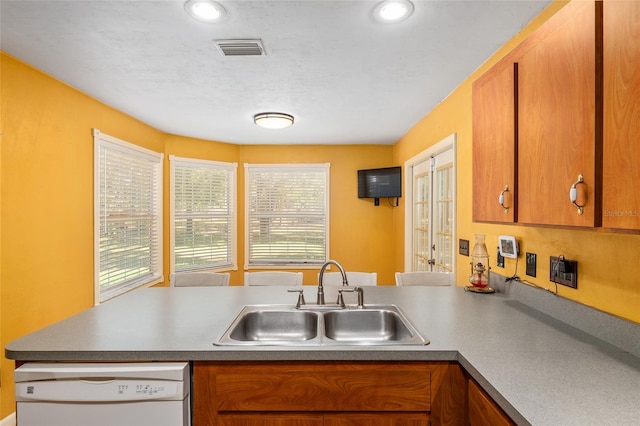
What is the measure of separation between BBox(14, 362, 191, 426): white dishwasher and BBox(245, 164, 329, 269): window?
3.66 m

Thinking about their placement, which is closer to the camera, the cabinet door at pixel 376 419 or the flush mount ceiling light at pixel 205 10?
Answer: the cabinet door at pixel 376 419

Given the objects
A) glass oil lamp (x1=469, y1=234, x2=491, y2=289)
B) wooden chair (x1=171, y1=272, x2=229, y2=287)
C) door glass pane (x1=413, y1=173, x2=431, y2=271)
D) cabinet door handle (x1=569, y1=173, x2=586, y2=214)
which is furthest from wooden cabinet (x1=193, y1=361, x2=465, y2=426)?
door glass pane (x1=413, y1=173, x2=431, y2=271)

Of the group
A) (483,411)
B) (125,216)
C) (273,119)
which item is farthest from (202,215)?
(483,411)

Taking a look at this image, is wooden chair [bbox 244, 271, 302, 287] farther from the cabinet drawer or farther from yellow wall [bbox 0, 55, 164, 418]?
yellow wall [bbox 0, 55, 164, 418]

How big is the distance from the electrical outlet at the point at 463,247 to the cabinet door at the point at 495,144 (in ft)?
2.80

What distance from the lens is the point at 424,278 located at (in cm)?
254

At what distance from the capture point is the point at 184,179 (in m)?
4.38

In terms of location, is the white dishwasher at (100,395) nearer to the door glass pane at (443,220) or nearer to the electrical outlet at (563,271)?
the electrical outlet at (563,271)

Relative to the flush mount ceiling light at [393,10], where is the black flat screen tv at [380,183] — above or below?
below

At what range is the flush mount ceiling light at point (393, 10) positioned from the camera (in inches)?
60.9

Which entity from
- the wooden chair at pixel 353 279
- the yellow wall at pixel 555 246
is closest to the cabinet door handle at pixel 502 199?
the yellow wall at pixel 555 246

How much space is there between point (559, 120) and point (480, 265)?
1134mm

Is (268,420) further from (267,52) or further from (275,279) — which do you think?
(267,52)

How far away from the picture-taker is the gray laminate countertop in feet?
2.87
